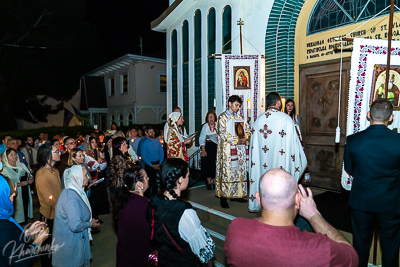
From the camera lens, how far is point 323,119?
686 centimetres

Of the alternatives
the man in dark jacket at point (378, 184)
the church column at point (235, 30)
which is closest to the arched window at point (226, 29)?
the church column at point (235, 30)

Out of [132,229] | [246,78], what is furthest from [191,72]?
[132,229]

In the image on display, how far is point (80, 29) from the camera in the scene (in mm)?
22281

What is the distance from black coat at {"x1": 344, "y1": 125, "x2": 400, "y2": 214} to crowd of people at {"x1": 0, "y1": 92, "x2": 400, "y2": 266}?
10 mm

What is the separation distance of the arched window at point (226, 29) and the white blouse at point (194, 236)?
7.77 metres

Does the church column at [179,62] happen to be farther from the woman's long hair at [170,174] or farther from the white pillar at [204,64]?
the woman's long hair at [170,174]

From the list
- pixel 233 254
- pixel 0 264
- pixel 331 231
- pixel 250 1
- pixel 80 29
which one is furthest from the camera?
pixel 80 29

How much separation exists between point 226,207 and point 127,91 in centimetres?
1703

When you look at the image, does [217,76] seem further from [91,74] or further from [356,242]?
[91,74]

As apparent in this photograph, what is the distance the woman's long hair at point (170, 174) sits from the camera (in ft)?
8.03

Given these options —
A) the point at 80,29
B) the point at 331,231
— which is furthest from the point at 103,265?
the point at 80,29

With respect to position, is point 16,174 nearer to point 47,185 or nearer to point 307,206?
point 47,185

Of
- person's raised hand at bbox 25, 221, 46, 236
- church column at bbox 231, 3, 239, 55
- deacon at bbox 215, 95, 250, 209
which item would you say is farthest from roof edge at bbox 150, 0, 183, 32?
person's raised hand at bbox 25, 221, 46, 236

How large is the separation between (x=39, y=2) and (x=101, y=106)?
818 cm
